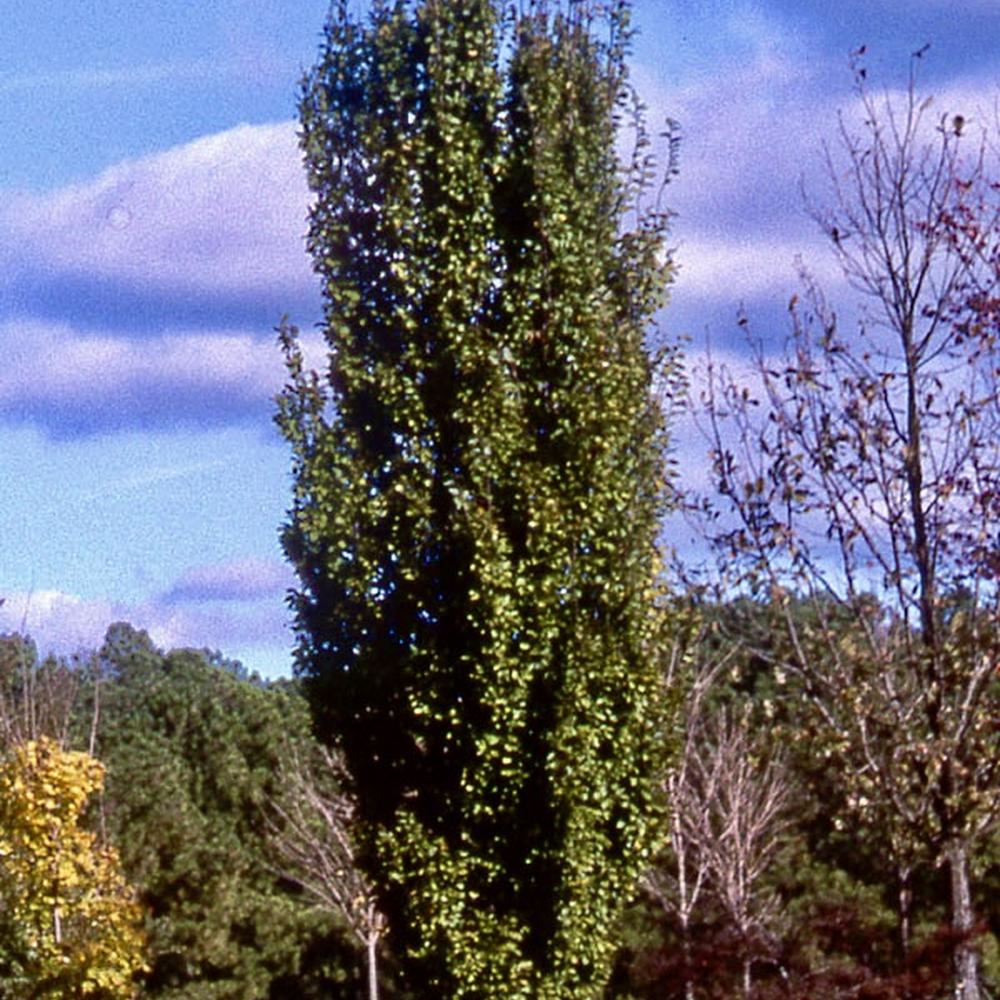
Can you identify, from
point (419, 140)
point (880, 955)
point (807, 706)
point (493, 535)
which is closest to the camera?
point (880, 955)

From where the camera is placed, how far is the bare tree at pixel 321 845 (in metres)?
28.1

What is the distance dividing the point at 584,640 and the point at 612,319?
9.95 feet

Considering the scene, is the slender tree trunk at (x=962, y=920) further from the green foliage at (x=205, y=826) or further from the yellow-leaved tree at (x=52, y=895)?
the green foliage at (x=205, y=826)

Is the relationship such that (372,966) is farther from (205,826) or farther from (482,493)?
(482,493)

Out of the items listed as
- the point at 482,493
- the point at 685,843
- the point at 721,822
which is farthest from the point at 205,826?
the point at 482,493

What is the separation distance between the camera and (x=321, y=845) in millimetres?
29500

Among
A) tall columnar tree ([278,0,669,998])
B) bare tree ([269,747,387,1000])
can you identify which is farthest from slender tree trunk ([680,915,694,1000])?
bare tree ([269,747,387,1000])

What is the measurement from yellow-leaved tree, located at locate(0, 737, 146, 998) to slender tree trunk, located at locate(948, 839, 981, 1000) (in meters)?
12.7

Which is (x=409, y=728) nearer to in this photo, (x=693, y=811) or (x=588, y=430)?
(x=588, y=430)

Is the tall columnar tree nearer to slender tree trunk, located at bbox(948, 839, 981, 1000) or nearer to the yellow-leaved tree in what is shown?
slender tree trunk, located at bbox(948, 839, 981, 1000)

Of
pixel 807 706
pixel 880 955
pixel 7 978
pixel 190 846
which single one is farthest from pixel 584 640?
pixel 190 846

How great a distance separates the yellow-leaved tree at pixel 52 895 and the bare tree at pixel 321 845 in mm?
5020

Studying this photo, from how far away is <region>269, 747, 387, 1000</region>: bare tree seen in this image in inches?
1108

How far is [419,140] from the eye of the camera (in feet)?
51.0
